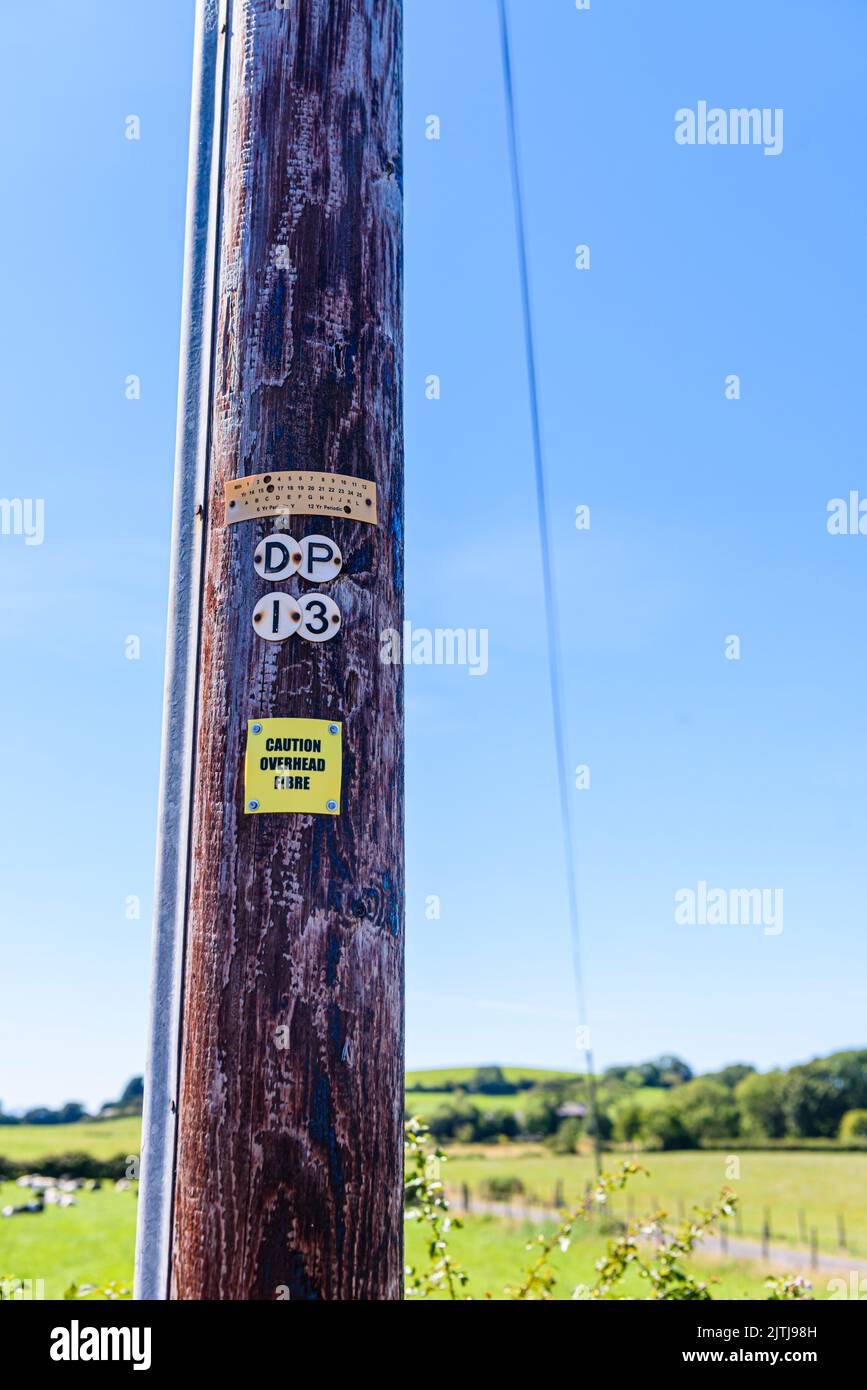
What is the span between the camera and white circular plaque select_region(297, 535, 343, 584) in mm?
1807

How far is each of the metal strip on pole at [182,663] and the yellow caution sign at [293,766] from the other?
0.15 metres

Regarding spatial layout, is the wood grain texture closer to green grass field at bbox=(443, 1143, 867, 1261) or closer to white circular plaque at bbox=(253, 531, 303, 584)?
white circular plaque at bbox=(253, 531, 303, 584)

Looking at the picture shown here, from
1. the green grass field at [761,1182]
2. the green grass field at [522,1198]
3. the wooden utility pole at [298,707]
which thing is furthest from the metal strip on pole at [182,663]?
the green grass field at [761,1182]

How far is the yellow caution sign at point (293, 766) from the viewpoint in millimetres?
1712

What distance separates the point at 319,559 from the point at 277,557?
7cm

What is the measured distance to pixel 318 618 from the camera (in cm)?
178

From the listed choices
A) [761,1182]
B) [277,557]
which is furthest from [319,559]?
[761,1182]

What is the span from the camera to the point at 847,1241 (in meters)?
42.5

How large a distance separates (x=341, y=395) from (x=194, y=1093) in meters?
1.12

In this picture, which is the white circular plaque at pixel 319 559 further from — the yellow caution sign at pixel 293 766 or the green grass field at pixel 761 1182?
the green grass field at pixel 761 1182

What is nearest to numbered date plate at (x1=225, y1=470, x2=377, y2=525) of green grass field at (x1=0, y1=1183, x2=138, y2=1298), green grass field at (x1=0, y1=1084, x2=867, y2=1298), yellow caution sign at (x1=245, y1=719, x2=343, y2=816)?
yellow caution sign at (x1=245, y1=719, x2=343, y2=816)
